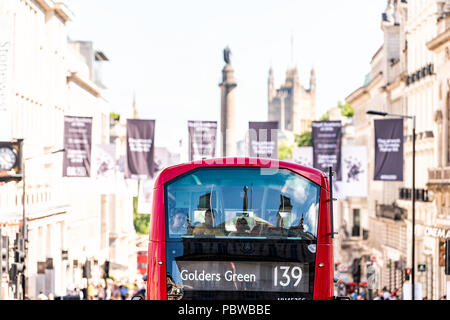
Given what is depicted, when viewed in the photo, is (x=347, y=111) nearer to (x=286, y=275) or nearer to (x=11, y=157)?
(x=11, y=157)

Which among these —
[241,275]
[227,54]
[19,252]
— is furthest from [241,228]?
[227,54]

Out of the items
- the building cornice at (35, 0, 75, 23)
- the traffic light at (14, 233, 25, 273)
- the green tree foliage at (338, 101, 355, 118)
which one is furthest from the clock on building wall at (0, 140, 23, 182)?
the green tree foliage at (338, 101, 355, 118)

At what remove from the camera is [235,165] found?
614 inches

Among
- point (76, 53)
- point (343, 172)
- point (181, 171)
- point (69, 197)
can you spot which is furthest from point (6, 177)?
point (76, 53)

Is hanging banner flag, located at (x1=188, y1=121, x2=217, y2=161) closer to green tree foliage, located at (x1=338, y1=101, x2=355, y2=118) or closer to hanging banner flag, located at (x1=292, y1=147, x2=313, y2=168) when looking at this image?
hanging banner flag, located at (x1=292, y1=147, x2=313, y2=168)

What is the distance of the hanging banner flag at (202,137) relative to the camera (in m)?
50.3

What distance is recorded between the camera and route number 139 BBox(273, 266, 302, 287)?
14953 mm

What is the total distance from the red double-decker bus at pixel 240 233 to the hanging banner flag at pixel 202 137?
1356 inches

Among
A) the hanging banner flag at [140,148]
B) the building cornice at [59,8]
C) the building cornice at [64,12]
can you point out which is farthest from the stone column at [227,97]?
the hanging banner flag at [140,148]

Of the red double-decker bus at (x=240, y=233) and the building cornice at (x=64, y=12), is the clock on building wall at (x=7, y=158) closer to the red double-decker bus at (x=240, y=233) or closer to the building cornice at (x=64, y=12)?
the red double-decker bus at (x=240, y=233)

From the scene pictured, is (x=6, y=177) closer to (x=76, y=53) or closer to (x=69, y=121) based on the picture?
(x=69, y=121)

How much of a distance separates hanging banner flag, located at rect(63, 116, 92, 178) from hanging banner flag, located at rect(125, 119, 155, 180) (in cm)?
187

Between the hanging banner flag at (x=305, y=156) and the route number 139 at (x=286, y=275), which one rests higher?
the hanging banner flag at (x=305, y=156)

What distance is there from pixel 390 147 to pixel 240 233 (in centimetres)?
3380
